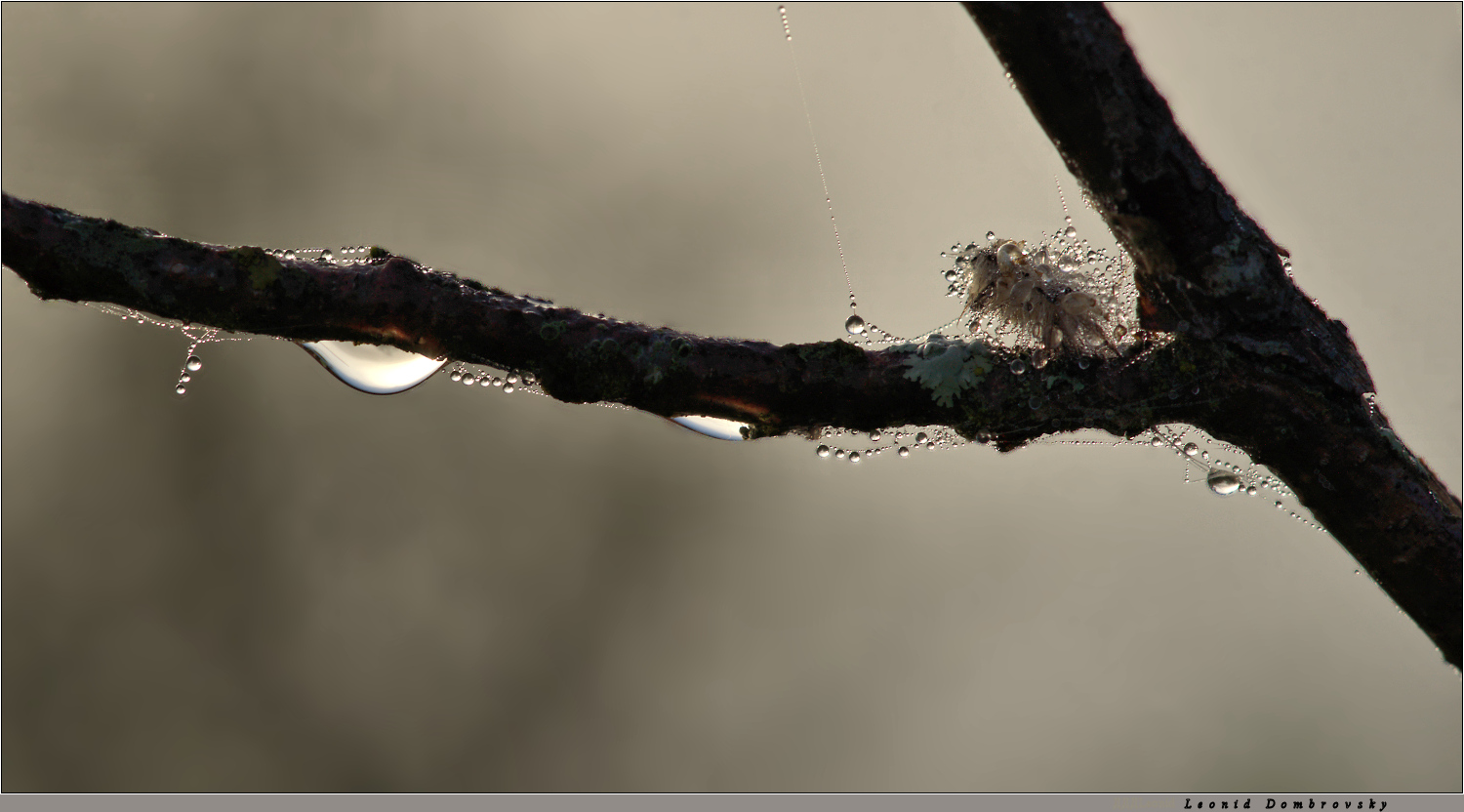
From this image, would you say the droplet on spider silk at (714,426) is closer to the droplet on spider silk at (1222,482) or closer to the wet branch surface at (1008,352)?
the wet branch surface at (1008,352)

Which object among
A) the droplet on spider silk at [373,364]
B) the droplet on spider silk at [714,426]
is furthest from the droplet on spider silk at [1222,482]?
the droplet on spider silk at [373,364]

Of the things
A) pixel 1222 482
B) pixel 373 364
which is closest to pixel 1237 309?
pixel 1222 482

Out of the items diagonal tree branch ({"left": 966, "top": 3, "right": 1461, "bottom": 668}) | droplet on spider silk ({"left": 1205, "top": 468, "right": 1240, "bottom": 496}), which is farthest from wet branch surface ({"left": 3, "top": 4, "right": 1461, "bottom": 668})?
droplet on spider silk ({"left": 1205, "top": 468, "right": 1240, "bottom": 496})

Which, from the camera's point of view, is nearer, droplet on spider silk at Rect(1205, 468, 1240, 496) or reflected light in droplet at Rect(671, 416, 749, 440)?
reflected light in droplet at Rect(671, 416, 749, 440)

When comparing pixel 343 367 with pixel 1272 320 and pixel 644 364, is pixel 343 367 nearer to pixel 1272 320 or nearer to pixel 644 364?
pixel 644 364

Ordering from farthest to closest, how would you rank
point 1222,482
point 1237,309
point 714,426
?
point 1222,482, point 714,426, point 1237,309

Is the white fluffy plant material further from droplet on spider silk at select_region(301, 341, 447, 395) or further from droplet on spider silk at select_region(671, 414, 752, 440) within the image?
droplet on spider silk at select_region(301, 341, 447, 395)

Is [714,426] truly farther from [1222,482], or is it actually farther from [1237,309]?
[1222,482]

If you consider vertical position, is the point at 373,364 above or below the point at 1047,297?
below
